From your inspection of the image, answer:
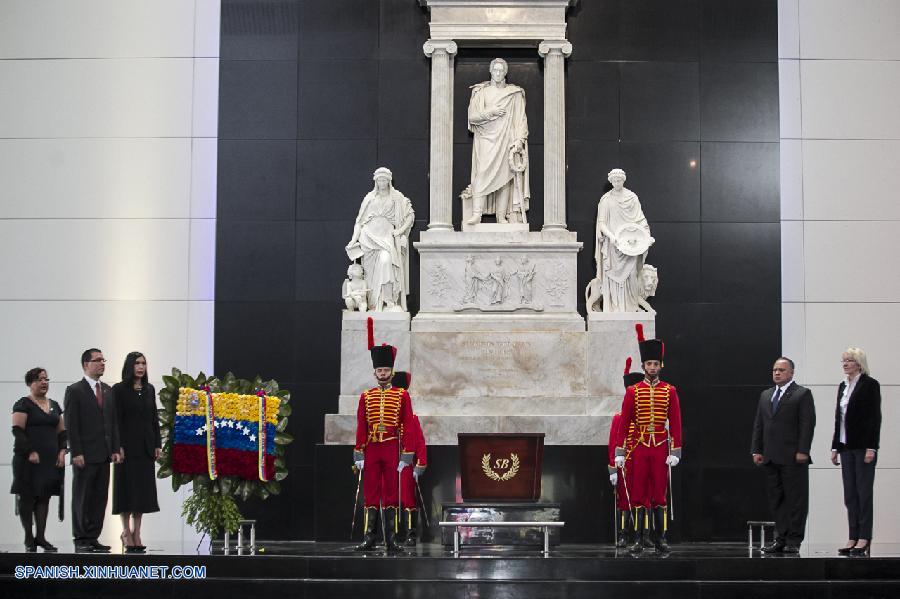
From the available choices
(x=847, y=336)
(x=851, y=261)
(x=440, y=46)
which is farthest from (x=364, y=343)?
(x=851, y=261)

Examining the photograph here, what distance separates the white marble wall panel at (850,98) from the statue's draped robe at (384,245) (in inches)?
173

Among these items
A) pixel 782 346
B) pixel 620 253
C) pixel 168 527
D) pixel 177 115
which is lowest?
pixel 168 527

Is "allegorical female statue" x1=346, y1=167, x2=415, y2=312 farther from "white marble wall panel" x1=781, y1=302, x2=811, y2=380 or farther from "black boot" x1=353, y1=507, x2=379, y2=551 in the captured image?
"white marble wall panel" x1=781, y1=302, x2=811, y2=380

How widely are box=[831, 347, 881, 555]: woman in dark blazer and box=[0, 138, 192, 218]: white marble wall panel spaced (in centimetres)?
686

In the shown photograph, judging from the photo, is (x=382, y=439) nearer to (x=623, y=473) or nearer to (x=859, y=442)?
(x=623, y=473)

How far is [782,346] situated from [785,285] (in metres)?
0.64

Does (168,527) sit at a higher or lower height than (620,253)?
lower

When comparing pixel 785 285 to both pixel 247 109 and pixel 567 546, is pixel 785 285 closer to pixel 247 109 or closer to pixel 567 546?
pixel 567 546

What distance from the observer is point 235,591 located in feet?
27.6

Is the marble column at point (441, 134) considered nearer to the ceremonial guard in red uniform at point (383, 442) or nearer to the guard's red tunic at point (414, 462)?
the ceremonial guard in red uniform at point (383, 442)

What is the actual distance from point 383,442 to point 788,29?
21.6ft

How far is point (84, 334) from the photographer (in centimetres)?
1248

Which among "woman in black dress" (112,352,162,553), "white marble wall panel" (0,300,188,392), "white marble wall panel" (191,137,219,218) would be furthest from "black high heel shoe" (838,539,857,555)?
"white marble wall panel" (191,137,219,218)

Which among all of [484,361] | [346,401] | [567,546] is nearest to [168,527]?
[346,401]
